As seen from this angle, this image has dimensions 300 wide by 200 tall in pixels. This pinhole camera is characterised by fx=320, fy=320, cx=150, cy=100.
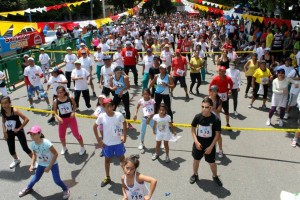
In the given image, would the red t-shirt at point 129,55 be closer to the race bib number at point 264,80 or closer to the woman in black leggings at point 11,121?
the race bib number at point 264,80

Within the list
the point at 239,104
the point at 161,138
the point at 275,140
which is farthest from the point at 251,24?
the point at 161,138

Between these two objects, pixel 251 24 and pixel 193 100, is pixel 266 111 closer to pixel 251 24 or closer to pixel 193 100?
pixel 193 100

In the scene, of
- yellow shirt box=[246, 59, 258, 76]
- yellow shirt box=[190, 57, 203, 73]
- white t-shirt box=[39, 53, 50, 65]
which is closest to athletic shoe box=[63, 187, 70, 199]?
yellow shirt box=[190, 57, 203, 73]

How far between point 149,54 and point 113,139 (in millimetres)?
6178

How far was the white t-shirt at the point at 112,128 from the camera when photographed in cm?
550

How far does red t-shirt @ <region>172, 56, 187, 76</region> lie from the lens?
35.1 ft

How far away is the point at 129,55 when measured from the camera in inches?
476

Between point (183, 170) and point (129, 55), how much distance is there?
6.61 metres

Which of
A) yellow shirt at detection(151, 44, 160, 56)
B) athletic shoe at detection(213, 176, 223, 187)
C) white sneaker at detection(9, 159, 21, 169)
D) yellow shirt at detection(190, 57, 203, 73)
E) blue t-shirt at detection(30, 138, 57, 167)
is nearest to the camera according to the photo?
blue t-shirt at detection(30, 138, 57, 167)

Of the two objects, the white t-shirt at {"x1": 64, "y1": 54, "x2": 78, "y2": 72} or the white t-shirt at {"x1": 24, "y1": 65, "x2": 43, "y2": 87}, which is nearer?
the white t-shirt at {"x1": 24, "y1": 65, "x2": 43, "y2": 87}

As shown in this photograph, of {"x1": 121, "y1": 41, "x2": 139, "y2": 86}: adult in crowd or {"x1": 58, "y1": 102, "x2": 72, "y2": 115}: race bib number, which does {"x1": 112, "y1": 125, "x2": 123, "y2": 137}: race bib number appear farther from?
{"x1": 121, "y1": 41, "x2": 139, "y2": 86}: adult in crowd

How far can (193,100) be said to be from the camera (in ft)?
36.4

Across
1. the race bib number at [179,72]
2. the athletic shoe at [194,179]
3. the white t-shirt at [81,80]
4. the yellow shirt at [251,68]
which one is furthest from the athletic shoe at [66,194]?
the yellow shirt at [251,68]

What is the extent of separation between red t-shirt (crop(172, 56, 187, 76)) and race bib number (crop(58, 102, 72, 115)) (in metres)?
4.85
